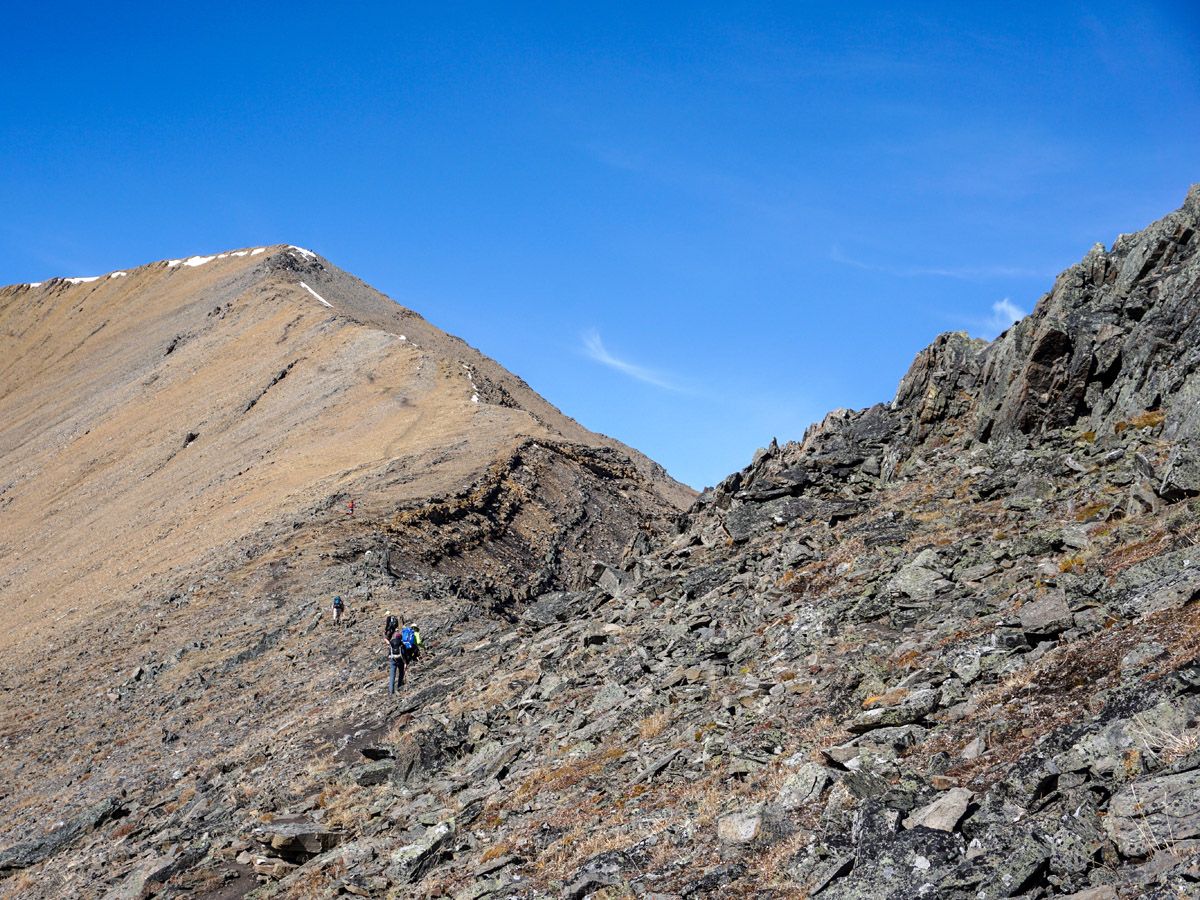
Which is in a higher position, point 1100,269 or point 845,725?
point 1100,269

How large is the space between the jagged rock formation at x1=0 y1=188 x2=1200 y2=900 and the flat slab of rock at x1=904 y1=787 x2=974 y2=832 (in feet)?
0.10

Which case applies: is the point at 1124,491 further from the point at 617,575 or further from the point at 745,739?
the point at 617,575

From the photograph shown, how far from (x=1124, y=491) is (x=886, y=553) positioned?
3.92 m

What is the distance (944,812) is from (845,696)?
389 cm

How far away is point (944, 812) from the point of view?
26.9ft

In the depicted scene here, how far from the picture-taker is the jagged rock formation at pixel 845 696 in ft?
26.7

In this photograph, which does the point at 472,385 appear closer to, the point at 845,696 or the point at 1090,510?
the point at 1090,510

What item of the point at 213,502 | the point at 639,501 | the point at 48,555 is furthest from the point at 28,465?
the point at 639,501

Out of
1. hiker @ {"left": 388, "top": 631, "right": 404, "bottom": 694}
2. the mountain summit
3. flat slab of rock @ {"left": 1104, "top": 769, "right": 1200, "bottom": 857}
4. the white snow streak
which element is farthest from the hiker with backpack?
the white snow streak

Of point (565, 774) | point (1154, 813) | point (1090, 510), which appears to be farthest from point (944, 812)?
point (1090, 510)

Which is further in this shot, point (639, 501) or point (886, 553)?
point (639, 501)

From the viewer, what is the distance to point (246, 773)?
64.8ft

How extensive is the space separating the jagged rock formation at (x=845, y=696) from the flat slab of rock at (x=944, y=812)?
32 millimetres

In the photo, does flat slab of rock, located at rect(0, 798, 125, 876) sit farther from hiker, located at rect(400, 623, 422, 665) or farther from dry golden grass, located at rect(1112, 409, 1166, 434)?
dry golden grass, located at rect(1112, 409, 1166, 434)
